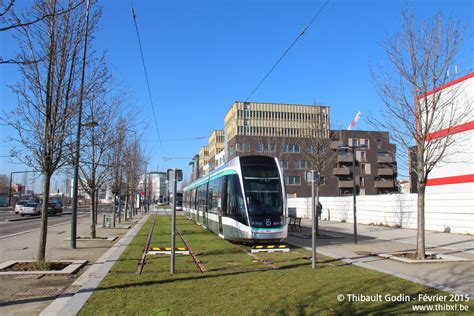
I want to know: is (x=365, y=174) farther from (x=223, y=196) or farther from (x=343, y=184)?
(x=223, y=196)

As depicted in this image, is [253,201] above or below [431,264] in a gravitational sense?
above

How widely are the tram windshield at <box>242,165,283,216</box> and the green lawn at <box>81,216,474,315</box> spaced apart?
3.60 metres

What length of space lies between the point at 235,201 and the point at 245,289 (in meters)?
8.55

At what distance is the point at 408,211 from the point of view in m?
27.1

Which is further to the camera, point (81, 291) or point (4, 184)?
point (4, 184)

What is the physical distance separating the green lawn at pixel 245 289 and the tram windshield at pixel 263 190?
11.8 ft

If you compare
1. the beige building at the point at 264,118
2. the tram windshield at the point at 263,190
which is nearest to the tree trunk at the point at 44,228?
the tram windshield at the point at 263,190

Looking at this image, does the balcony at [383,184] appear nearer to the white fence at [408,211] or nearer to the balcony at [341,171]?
the balcony at [341,171]

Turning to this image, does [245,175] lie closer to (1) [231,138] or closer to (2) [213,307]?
(2) [213,307]

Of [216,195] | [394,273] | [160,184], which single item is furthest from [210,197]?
[160,184]

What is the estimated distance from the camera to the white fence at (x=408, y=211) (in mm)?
21875

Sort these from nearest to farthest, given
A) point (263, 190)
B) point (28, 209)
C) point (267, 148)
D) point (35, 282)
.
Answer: point (35, 282)
point (263, 190)
point (28, 209)
point (267, 148)

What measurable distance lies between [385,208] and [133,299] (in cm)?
2527

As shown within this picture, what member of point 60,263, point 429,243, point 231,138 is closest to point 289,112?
point 231,138
